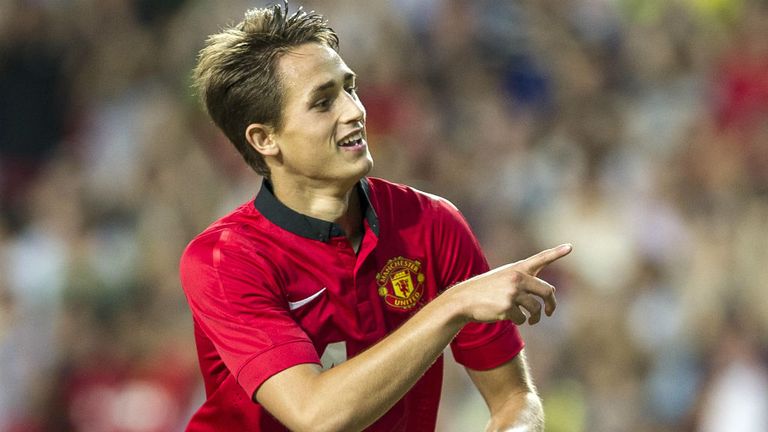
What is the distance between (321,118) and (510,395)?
35.4 inches

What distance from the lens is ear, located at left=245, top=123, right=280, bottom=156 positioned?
344 centimetres

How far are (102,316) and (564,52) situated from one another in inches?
120

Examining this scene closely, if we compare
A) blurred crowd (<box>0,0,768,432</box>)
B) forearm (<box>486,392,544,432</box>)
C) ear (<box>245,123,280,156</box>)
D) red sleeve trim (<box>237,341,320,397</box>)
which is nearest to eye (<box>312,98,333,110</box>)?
ear (<box>245,123,280,156</box>)

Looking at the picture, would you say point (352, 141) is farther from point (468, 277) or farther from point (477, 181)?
point (477, 181)

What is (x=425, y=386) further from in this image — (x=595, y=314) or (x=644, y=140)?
(x=644, y=140)

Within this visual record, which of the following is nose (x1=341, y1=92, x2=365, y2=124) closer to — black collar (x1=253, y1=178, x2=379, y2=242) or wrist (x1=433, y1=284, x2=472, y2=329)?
black collar (x1=253, y1=178, x2=379, y2=242)

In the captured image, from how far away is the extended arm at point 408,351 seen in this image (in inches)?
111

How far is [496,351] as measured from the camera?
3551 millimetres

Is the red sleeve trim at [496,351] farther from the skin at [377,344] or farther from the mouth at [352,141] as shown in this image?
the mouth at [352,141]

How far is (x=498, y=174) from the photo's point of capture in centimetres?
734

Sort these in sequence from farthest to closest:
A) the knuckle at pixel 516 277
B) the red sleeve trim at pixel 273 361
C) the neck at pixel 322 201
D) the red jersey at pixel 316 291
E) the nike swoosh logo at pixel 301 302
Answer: the neck at pixel 322 201 → the nike swoosh logo at pixel 301 302 → the red jersey at pixel 316 291 → the red sleeve trim at pixel 273 361 → the knuckle at pixel 516 277

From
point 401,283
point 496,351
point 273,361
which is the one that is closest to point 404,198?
point 401,283

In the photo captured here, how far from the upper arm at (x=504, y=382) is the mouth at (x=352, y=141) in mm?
730

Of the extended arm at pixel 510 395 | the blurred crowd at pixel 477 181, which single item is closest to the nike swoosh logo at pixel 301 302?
the extended arm at pixel 510 395
